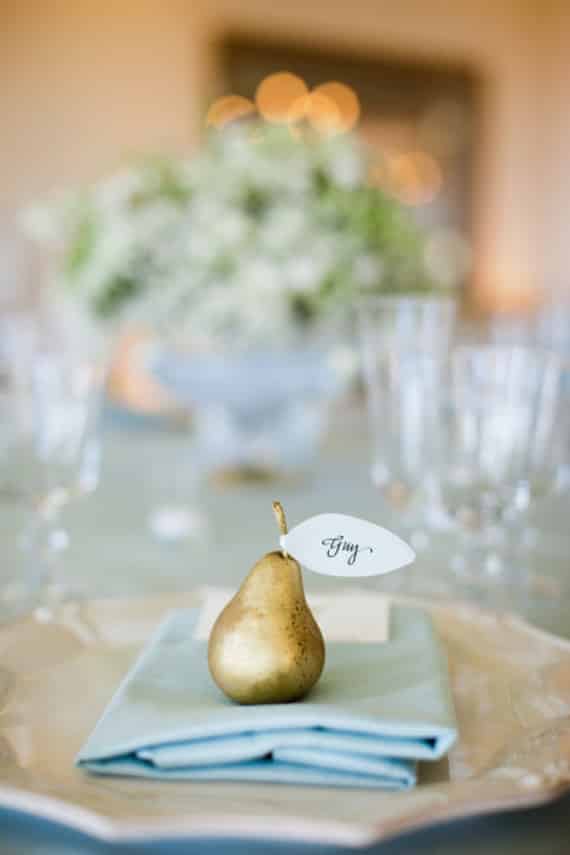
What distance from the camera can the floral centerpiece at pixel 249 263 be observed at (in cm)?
149

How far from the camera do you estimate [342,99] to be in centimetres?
603

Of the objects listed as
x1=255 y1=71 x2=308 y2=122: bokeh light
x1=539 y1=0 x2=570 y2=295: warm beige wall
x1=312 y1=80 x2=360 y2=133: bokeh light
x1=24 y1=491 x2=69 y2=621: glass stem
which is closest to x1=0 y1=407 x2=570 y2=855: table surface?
x1=24 y1=491 x2=69 y2=621: glass stem

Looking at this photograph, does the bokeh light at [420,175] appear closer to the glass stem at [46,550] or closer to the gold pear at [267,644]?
the glass stem at [46,550]

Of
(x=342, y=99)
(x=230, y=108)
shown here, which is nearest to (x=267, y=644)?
(x=230, y=108)

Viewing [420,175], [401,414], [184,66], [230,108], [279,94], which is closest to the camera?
[401,414]

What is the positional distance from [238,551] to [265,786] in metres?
0.61

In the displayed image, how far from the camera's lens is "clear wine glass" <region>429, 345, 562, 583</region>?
94 centimetres

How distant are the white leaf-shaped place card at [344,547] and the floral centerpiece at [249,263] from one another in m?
0.93

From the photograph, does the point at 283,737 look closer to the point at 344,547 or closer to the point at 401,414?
the point at 344,547

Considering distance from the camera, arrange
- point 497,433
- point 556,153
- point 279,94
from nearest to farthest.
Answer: point 497,433, point 279,94, point 556,153

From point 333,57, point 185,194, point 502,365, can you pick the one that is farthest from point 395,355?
point 333,57

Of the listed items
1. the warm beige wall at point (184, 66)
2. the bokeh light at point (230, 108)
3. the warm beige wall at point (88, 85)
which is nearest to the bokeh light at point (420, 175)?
the warm beige wall at point (184, 66)

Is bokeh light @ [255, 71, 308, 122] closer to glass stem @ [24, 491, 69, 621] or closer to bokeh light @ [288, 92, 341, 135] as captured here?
bokeh light @ [288, 92, 341, 135]

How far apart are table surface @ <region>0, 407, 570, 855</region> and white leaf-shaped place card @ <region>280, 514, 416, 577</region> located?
3cm
